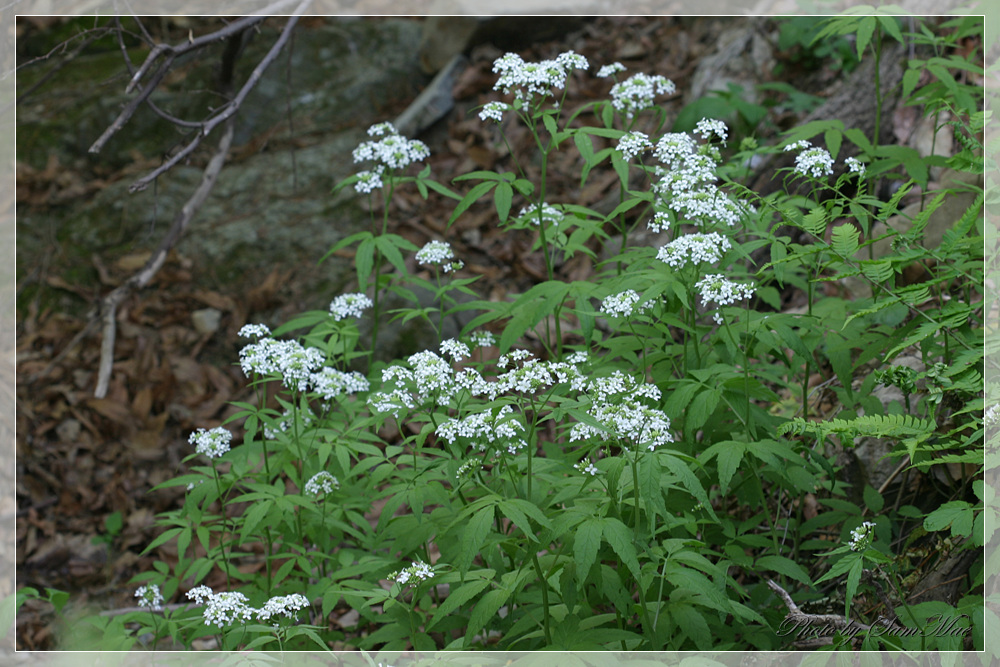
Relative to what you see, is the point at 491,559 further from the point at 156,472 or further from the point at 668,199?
the point at 156,472

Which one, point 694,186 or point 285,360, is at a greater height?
point 694,186

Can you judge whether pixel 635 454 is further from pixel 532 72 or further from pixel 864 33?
pixel 864 33

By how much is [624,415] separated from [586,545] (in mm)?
341

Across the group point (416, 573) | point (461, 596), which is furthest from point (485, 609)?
point (416, 573)

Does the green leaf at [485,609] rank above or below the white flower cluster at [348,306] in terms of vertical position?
below

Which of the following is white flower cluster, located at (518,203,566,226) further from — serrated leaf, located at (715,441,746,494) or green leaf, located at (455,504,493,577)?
green leaf, located at (455,504,493,577)

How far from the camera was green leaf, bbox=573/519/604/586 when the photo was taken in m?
1.91

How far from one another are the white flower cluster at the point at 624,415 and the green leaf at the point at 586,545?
239 millimetres

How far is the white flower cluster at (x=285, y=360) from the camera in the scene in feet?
8.53

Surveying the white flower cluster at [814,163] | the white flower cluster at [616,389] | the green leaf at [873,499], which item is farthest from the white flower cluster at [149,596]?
the white flower cluster at [814,163]

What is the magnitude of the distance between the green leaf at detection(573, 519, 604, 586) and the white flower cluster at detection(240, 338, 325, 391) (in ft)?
3.72

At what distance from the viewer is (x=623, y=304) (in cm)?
230

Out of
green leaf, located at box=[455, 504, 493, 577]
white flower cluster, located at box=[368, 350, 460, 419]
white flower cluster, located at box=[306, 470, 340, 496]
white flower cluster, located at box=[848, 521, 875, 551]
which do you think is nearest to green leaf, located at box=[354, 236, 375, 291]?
white flower cluster, located at box=[368, 350, 460, 419]

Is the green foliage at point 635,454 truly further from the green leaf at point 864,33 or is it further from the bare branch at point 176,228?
the bare branch at point 176,228
